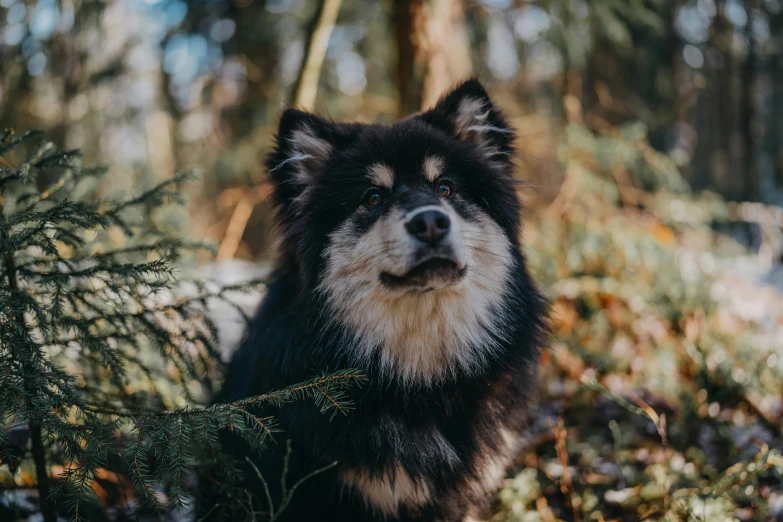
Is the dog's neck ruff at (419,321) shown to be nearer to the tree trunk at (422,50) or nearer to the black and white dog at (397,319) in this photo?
the black and white dog at (397,319)

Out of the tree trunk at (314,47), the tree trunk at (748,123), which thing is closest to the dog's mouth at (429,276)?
the tree trunk at (314,47)

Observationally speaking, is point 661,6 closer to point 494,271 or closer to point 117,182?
point 494,271

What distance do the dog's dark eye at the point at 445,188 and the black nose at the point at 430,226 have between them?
0.43 m

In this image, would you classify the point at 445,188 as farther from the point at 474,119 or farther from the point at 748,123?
the point at 748,123

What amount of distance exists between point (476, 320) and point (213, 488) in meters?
1.60

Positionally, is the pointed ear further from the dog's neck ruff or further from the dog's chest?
the dog's chest

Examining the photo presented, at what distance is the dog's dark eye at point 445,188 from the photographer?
2.74 meters

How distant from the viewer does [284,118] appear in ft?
9.12

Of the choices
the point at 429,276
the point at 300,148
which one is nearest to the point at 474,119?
the point at 300,148

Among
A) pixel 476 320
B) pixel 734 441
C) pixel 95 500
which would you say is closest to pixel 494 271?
pixel 476 320

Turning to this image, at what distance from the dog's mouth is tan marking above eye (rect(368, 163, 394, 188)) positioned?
49cm

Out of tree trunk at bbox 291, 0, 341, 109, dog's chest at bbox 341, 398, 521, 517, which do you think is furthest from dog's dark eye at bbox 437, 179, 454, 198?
tree trunk at bbox 291, 0, 341, 109

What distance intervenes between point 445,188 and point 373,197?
0.39 meters

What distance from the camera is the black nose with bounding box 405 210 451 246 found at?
2305mm
